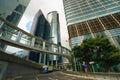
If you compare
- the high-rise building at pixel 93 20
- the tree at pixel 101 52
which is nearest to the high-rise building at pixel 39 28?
the high-rise building at pixel 93 20

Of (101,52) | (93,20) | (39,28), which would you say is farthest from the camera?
(39,28)

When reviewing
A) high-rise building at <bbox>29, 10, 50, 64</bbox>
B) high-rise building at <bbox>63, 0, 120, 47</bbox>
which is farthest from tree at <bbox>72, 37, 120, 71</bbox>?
high-rise building at <bbox>29, 10, 50, 64</bbox>

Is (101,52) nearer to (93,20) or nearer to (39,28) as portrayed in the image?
(93,20)

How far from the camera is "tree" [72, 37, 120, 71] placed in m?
24.1

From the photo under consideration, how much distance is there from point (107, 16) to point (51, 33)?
136 m

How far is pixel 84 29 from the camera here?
1919 inches

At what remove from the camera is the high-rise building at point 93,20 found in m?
42.1

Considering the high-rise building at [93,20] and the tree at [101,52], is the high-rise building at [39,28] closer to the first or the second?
the high-rise building at [93,20]

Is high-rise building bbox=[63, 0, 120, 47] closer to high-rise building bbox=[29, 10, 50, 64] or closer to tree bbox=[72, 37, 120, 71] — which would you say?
tree bbox=[72, 37, 120, 71]

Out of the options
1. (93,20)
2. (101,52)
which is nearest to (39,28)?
(93,20)

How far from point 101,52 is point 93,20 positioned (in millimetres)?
29937

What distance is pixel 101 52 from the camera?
25.7 m

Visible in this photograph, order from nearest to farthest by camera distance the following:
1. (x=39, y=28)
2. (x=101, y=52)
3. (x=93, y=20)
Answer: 1. (x=101, y=52)
2. (x=93, y=20)
3. (x=39, y=28)

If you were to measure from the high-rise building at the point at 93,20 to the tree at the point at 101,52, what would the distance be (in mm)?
14137
